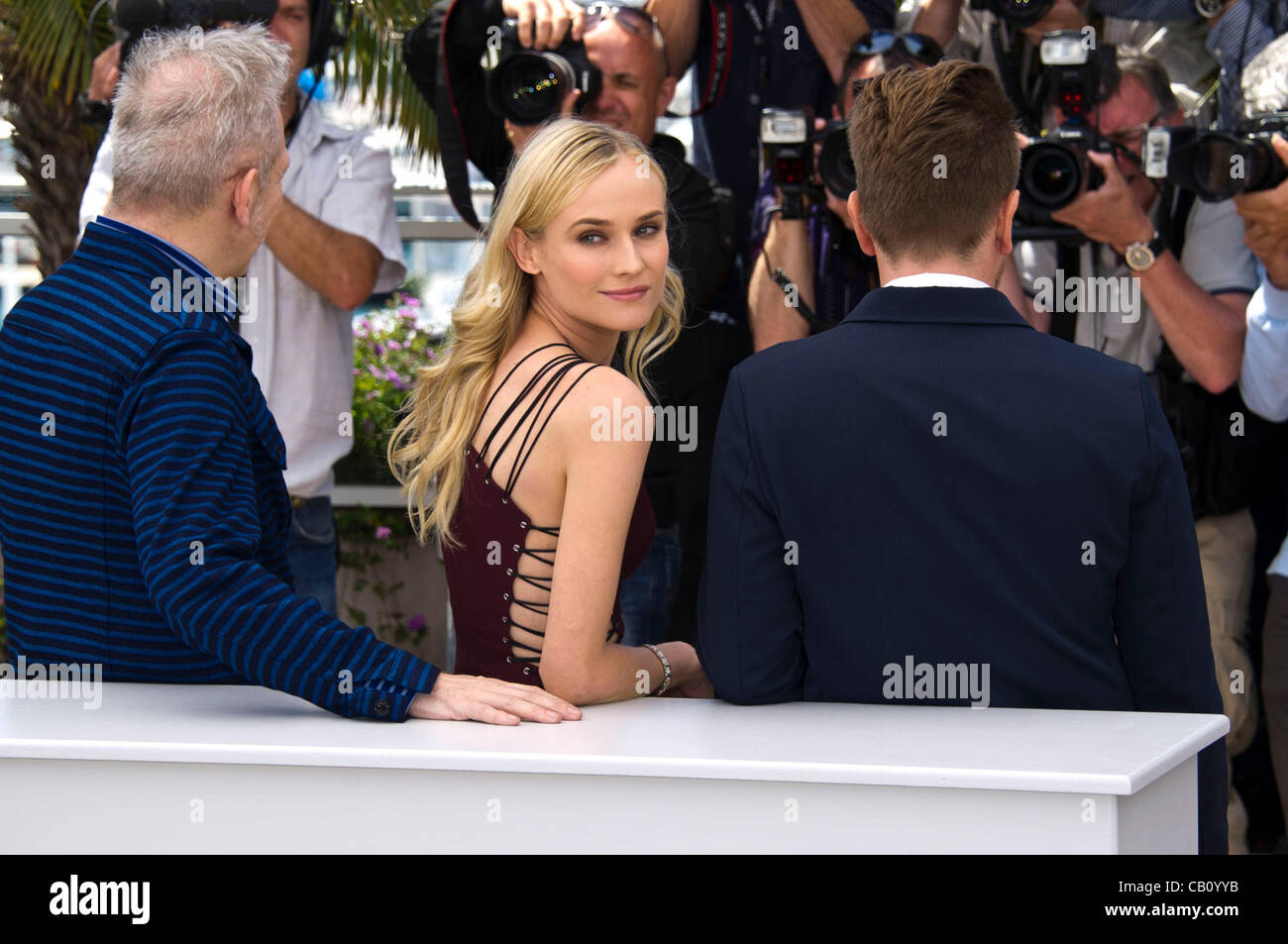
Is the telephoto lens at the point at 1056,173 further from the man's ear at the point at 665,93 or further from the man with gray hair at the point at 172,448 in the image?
the man with gray hair at the point at 172,448

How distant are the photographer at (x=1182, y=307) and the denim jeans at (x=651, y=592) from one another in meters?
1.04

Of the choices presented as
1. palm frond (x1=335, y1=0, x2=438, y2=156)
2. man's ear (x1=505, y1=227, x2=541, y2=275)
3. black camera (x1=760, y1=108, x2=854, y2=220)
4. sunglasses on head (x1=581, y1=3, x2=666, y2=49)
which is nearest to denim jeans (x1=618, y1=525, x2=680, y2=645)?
black camera (x1=760, y1=108, x2=854, y2=220)

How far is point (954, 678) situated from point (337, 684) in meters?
0.82

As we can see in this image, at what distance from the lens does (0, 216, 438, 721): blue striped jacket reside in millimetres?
1879

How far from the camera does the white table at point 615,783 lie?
63.8 inches

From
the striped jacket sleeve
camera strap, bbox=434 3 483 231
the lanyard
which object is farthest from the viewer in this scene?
the lanyard

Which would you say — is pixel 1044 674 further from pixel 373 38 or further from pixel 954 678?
pixel 373 38

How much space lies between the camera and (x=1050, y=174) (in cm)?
317

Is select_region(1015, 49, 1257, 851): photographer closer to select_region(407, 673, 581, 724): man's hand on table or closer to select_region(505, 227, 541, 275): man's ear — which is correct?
select_region(505, 227, 541, 275): man's ear

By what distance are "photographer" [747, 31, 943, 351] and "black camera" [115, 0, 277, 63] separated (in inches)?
48.7

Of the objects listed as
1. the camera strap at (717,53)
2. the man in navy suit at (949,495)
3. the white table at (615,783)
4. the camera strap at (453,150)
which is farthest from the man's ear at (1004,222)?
the camera strap at (453,150)

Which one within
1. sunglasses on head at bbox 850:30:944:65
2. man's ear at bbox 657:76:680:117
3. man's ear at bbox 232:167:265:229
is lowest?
man's ear at bbox 232:167:265:229

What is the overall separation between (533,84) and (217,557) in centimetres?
173

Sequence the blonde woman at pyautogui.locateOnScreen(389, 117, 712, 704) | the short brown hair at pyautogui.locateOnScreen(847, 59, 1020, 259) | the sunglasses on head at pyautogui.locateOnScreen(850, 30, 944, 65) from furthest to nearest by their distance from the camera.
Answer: the sunglasses on head at pyautogui.locateOnScreen(850, 30, 944, 65)
the blonde woman at pyautogui.locateOnScreen(389, 117, 712, 704)
the short brown hair at pyautogui.locateOnScreen(847, 59, 1020, 259)
